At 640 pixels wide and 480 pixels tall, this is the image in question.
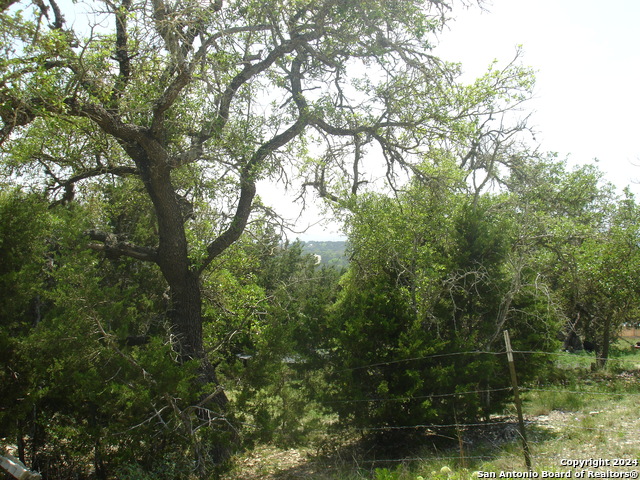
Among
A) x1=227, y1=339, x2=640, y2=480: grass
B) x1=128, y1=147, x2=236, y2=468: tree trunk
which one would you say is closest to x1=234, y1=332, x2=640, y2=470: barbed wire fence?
x1=227, y1=339, x2=640, y2=480: grass

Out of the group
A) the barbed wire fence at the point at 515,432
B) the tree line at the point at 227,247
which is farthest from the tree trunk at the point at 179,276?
the barbed wire fence at the point at 515,432

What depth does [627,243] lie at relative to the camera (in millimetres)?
14422

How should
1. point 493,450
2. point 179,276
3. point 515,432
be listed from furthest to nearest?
point 515,432 → point 179,276 → point 493,450

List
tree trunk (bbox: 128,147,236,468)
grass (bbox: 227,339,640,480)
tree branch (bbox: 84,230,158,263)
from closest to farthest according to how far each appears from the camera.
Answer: grass (bbox: 227,339,640,480) → tree trunk (bbox: 128,147,236,468) → tree branch (bbox: 84,230,158,263)

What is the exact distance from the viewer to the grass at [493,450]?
600 centimetres

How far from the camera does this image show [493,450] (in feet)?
25.0

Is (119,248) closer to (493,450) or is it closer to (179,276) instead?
(179,276)

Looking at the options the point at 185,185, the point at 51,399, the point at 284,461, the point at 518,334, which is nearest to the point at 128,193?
the point at 185,185

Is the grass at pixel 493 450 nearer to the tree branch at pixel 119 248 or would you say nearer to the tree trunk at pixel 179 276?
the tree trunk at pixel 179 276

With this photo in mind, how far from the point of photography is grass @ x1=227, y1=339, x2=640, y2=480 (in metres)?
6.00

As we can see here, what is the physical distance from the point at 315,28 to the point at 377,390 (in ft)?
20.3

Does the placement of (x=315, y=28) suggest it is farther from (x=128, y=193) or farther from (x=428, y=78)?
(x=128, y=193)

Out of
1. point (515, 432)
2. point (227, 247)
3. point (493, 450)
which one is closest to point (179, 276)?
point (227, 247)

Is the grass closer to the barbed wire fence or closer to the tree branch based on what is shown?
the barbed wire fence
